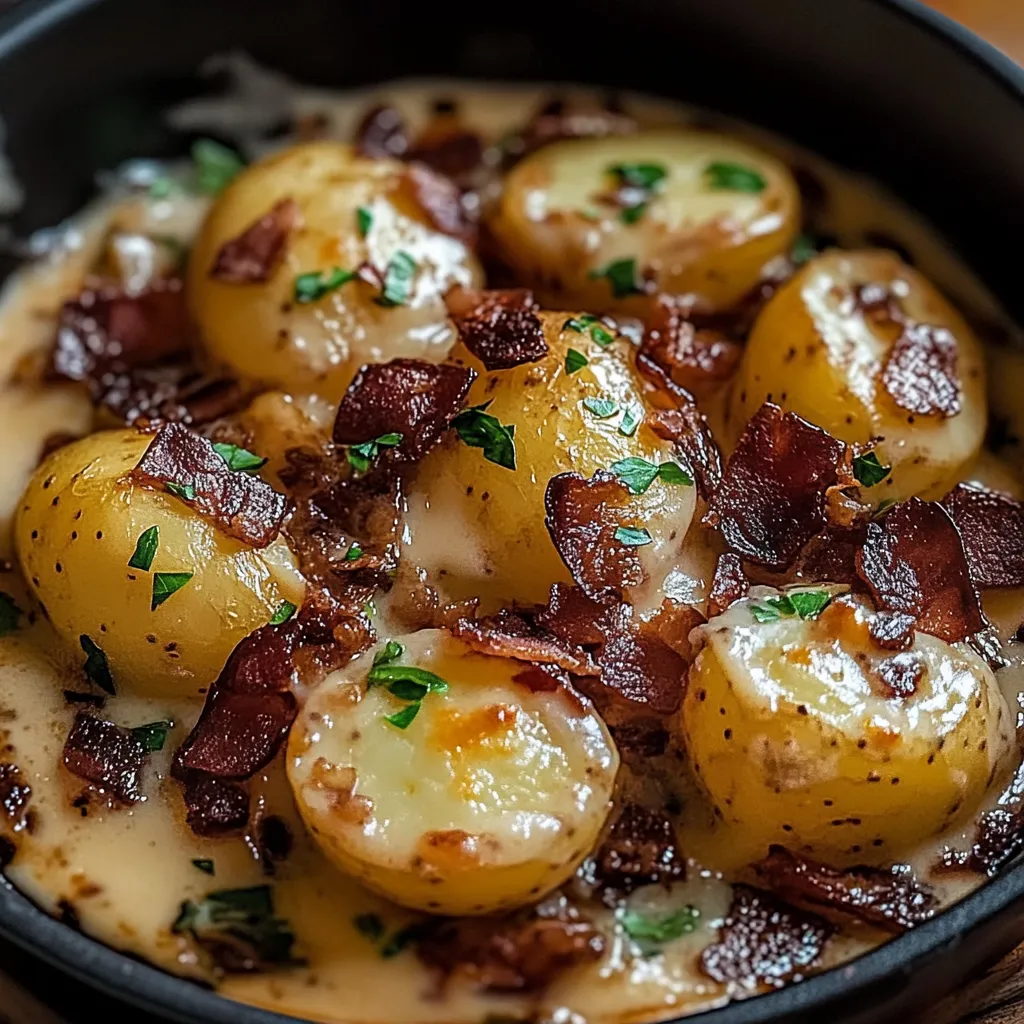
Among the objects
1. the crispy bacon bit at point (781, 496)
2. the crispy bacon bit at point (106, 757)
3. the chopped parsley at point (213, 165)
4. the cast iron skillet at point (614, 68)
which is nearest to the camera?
the crispy bacon bit at point (106, 757)

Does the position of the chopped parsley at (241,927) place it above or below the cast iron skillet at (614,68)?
below

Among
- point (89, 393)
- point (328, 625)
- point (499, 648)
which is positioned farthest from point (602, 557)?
point (89, 393)

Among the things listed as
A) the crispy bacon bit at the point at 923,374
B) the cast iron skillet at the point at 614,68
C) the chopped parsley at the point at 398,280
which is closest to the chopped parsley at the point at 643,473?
the crispy bacon bit at the point at 923,374

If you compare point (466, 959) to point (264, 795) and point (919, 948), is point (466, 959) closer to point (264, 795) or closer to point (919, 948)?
point (264, 795)

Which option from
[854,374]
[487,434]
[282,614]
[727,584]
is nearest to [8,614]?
[282,614]

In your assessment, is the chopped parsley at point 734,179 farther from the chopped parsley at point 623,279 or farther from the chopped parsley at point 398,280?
the chopped parsley at point 398,280

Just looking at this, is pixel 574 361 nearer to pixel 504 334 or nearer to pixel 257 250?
pixel 504 334

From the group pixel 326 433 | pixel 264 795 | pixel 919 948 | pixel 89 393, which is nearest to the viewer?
pixel 919 948
